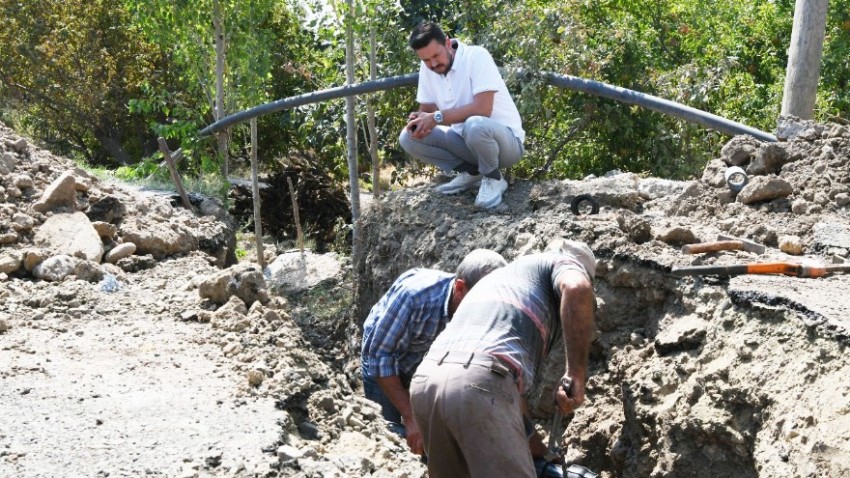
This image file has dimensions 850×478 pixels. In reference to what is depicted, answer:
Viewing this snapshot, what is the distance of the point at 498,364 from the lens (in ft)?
13.0

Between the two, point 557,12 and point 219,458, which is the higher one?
point 557,12

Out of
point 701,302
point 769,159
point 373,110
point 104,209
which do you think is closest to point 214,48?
point 373,110

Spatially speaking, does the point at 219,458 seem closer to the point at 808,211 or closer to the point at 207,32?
the point at 808,211

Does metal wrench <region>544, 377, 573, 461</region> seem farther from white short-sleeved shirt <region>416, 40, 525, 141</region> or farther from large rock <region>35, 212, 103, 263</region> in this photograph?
large rock <region>35, 212, 103, 263</region>

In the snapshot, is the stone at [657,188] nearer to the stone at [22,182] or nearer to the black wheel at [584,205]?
the black wheel at [584,205]

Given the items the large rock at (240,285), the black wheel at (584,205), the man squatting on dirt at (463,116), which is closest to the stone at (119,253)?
the large rock at (240,285)

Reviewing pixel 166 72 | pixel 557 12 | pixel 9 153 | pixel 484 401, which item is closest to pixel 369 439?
pixel 484 401

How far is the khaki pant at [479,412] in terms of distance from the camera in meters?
3.94

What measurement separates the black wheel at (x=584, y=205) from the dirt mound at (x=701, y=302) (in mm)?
71

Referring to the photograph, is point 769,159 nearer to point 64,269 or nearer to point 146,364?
point 146,364

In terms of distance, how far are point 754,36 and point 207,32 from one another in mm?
7266

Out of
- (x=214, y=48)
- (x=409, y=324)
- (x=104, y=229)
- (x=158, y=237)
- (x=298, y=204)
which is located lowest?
(x=298, y=204)

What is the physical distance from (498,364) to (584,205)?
315 centimetres

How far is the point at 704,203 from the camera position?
699 cm
